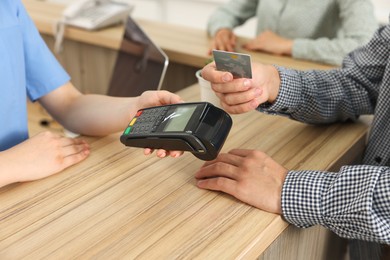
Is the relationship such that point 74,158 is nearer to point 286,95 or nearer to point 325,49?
point 286,95

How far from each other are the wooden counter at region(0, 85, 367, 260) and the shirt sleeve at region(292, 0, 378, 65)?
0.57 meters

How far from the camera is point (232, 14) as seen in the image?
200 cm

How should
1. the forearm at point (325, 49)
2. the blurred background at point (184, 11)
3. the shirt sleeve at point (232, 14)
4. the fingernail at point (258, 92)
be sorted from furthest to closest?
the blurred background at point (184, 11), the shirt sleeve at point (232, 14), the forearm at point (325, 49), the fingernail at point (258, 92)

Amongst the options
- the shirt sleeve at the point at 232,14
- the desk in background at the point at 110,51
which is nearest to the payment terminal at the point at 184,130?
the desk in background at the point at 110,51

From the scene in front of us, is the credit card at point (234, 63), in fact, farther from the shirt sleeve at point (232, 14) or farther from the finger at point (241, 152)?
the shirt sleeve at point (232, 14)

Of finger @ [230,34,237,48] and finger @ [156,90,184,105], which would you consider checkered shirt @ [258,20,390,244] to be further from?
finger @ [230,34,237,48]

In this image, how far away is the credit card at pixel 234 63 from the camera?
32.6 inches

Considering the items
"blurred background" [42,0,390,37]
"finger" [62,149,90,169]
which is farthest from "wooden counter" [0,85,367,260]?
"blurred background" [42,0,390,37]

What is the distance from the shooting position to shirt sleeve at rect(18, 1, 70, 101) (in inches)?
42.4

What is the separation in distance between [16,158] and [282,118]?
63 cm

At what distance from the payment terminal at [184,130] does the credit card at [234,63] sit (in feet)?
0.30

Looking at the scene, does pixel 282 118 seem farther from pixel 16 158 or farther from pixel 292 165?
pixel 16 158

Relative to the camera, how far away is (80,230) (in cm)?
75

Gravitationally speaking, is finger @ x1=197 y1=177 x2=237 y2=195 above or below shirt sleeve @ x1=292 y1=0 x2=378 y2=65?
below
